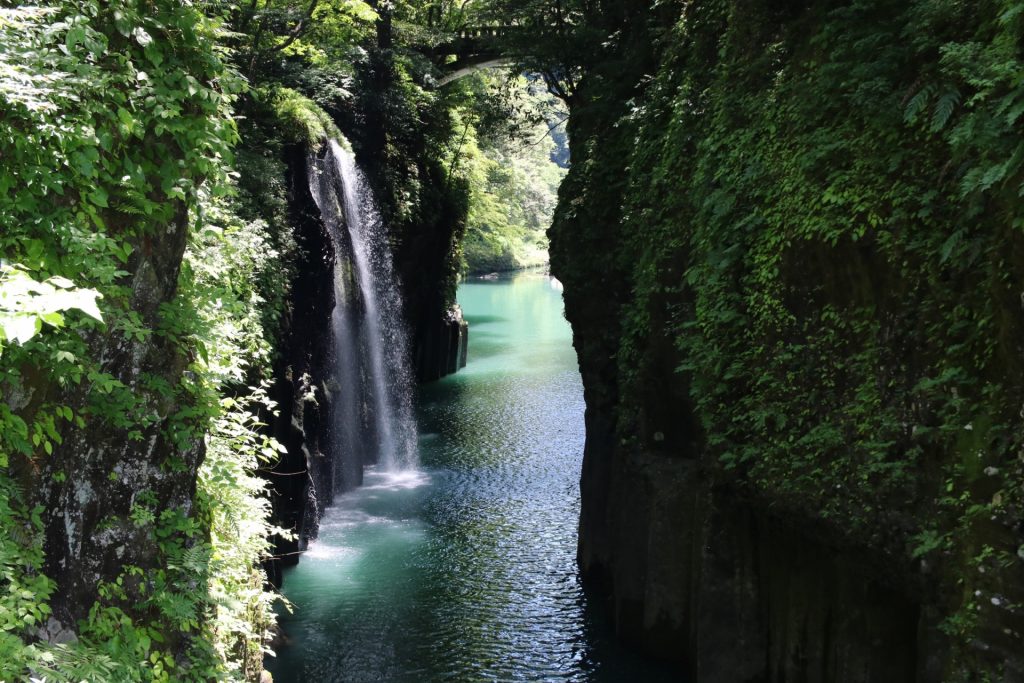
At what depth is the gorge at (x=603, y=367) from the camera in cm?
564

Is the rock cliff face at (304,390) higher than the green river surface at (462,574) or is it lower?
higher

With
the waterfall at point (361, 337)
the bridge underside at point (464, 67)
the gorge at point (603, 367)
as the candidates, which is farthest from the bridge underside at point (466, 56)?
the gorge at point (603, 367)

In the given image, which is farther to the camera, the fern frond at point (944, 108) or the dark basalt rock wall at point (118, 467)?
the fern frond at point (944, 108)

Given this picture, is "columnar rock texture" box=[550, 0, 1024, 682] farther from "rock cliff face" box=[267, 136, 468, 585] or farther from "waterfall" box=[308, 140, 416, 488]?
"waterfall" box=[308, 140, 416, 488]

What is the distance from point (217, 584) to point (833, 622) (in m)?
6.04

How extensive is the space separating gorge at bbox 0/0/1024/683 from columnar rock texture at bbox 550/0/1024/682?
Result: 1.4 inches

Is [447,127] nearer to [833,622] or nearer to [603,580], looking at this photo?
[603,580]

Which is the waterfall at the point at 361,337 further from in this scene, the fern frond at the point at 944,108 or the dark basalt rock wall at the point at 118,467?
the fern frond at the point at 944,108

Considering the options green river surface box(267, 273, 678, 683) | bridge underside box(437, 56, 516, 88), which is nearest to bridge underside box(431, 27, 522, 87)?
bridge underside box(437, 56, 516, 88)

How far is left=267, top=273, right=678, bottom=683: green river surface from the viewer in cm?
1164

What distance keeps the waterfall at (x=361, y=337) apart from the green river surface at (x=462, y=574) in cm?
88

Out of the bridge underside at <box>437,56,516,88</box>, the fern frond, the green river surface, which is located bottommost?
the green river surface

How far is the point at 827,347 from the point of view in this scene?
27.4 feet

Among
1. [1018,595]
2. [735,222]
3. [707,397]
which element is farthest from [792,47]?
[1018,595]
